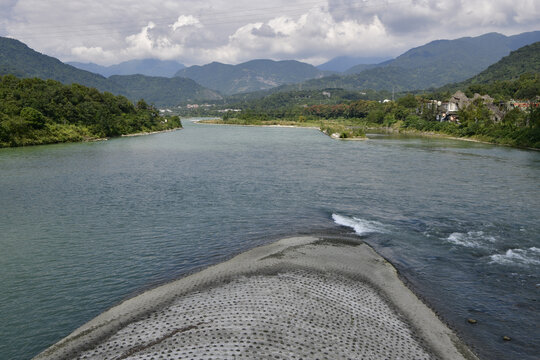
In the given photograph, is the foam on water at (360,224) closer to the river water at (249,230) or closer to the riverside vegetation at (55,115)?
the river water at (249,230)

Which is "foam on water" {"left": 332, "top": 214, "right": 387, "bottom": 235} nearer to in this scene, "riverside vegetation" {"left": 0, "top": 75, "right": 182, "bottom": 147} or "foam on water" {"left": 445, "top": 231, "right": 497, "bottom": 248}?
"foam on water" {"left": 445, "top": 231, "right": 497, "bottom": 248}

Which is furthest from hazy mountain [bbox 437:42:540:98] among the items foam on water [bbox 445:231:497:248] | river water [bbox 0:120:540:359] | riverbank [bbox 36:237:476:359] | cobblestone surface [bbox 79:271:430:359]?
cobblestone surface [bbox 79:271:430:359]

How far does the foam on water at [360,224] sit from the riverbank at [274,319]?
12.7ft

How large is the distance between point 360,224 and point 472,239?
4.22 metres

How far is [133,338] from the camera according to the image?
6.59m

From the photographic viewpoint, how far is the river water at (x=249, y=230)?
8734 mm

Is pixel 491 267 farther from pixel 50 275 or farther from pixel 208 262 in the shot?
pixel 50 275

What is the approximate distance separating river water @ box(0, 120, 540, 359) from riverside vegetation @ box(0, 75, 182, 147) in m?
22.1

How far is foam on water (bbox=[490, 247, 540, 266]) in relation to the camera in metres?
11.3

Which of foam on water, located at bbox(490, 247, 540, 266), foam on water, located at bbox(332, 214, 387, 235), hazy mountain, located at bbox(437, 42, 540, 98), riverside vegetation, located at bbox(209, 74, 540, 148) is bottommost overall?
foam on water, located at bbox(490, 247, 540, 266)

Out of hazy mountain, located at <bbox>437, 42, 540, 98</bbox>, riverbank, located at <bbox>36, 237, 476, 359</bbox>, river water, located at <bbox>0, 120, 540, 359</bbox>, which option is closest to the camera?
riverbank, located at <bbox>36, 237, 476, 359</bbox>

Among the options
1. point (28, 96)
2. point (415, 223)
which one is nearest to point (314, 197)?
point (415, 223)

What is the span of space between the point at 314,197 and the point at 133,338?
566 inches

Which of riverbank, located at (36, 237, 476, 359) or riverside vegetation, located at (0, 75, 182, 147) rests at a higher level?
riverside vegetation, located at (0, 75, 182, 147)
